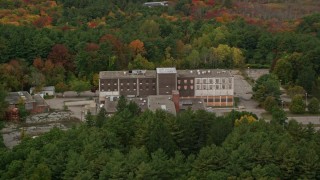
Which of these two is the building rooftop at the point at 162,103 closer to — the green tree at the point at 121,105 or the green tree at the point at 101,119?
the green tree at the point at 121,105

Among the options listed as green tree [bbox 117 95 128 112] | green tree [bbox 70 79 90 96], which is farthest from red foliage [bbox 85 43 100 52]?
green tree [bbox 117 95 128 112]

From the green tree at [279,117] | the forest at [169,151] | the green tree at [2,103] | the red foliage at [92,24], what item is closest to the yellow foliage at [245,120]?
the forest at [169,151]

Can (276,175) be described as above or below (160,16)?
below

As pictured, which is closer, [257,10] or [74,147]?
[74,147]

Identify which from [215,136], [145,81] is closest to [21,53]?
[145,81]

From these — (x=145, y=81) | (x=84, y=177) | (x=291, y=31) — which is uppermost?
(x=291, y=31)

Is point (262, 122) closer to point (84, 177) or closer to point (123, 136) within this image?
point (123, 136)

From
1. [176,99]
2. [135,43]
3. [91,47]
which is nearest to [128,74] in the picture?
[176,99]
